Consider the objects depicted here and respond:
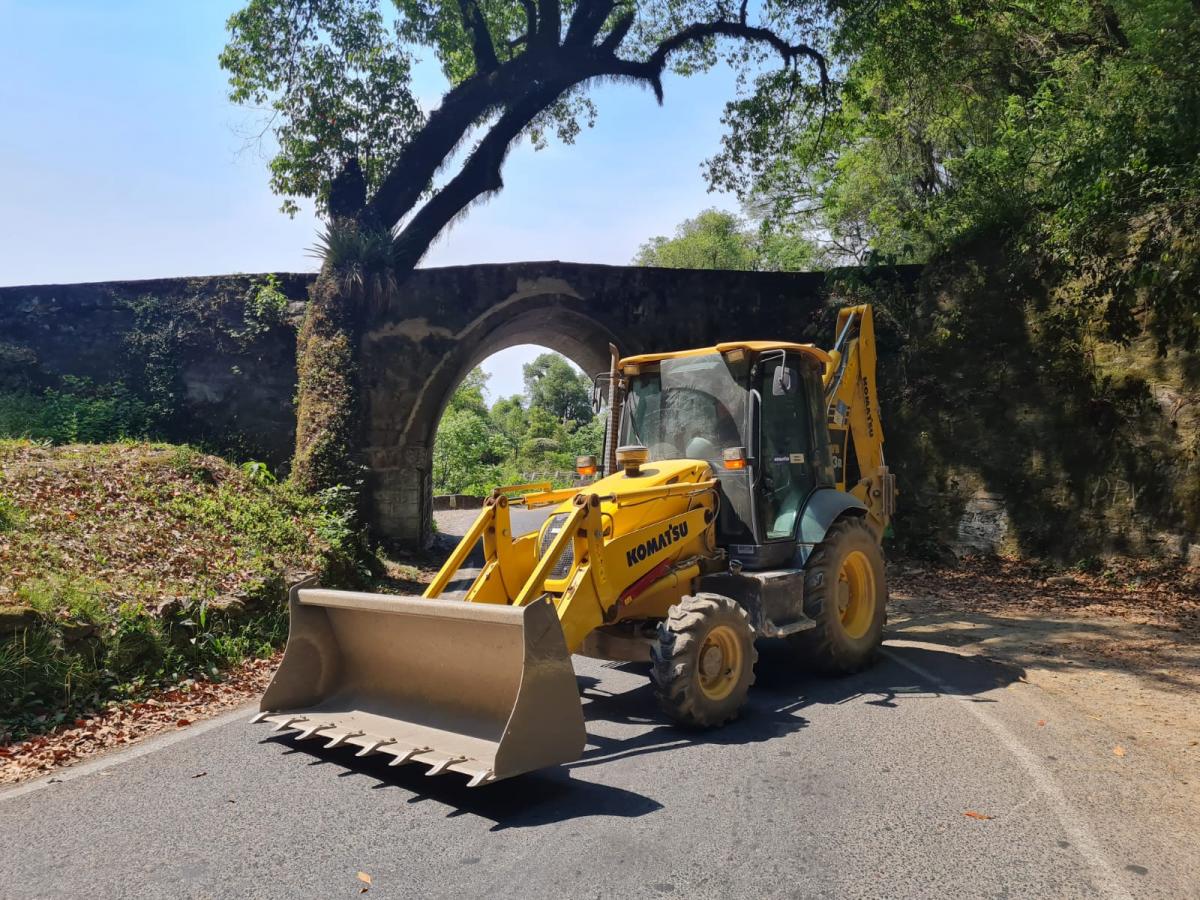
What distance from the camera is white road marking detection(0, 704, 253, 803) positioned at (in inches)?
178

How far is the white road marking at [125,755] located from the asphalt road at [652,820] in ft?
0.11

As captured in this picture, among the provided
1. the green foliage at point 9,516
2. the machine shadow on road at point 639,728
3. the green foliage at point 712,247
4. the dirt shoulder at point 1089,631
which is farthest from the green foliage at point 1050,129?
the green foliage at point 712,247

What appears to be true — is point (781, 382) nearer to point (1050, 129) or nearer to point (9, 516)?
point (9, 516)

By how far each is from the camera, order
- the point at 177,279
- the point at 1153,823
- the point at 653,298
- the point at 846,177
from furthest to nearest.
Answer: the point at 846,177 < the point at 653,298 < the point at 177,279 < the point at 1153,823

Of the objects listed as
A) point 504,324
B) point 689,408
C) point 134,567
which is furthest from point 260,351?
point 689,408

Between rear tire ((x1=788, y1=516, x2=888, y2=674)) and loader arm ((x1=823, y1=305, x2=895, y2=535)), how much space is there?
1.97ft

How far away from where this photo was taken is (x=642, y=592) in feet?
18.7

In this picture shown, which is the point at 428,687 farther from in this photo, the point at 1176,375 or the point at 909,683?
the point at 1176,375

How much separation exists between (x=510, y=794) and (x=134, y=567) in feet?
16.0

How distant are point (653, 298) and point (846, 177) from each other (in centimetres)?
1490

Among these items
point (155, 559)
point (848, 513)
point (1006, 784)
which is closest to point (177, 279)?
point (155, 559)

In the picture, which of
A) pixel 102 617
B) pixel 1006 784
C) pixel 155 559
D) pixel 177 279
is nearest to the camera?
pixel 1006 784

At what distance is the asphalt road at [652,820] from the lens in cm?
338

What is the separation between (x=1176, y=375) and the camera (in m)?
11.1
